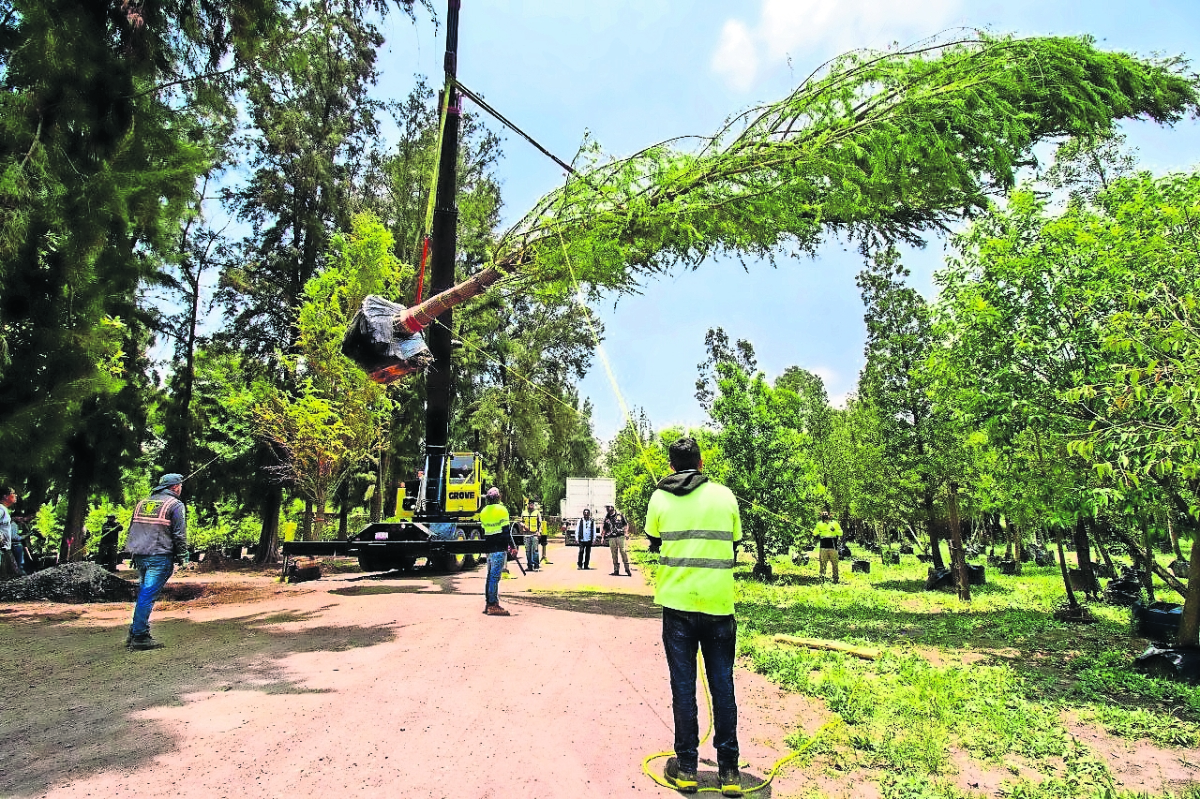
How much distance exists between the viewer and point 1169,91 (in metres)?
8.11

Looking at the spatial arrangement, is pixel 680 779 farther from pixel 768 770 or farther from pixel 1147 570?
pixel 1147 570

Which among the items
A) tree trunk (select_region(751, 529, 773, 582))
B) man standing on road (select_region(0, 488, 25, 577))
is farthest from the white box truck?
man standing on road (select_region(0, 488, 25, 577))

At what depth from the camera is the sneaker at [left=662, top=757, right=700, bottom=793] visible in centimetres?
371

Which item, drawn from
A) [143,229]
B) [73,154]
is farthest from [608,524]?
[73,154]

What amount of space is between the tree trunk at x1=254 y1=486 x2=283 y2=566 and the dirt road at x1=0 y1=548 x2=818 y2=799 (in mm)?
11416

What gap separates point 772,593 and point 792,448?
509 cm

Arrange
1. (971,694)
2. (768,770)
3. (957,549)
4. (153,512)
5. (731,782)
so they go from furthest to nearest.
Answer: (957,549)
(153,512)
(971,694)
(768,770)
(731,782)

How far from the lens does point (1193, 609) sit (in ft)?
22.7

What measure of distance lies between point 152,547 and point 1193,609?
36.6 feet

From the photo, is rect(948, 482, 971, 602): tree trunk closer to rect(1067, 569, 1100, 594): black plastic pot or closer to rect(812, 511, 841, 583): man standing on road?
rect(1067, 569, 1100, 594): black plastic pot

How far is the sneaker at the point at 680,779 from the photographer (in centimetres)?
371

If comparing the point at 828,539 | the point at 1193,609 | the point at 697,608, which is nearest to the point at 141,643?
the point at 697,608

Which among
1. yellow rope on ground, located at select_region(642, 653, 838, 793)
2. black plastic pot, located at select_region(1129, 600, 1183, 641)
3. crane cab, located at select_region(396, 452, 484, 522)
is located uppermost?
crane cab, located at select_region(396, 452, 484, 522)

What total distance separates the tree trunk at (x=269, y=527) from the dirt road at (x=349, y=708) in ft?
37.5
